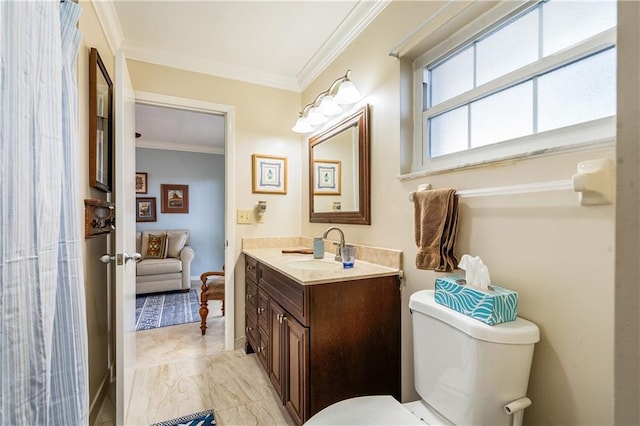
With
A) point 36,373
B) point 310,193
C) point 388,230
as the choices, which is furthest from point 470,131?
point 36,373

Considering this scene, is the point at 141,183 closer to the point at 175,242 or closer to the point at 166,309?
the point at 175,242

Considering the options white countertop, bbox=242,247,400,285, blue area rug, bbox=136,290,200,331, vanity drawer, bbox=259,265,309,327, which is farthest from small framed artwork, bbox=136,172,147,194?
vanity drawer, bbox=259,265,309,327

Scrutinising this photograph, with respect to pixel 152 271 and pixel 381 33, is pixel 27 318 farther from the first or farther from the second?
pixel 152 271

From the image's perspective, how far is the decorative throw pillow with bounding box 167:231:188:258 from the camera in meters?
4.36

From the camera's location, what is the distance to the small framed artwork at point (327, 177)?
2088 millimetres

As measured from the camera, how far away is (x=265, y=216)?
252cm

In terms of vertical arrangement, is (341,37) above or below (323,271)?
above

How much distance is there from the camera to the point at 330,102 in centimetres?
194

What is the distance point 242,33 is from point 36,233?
1826mm

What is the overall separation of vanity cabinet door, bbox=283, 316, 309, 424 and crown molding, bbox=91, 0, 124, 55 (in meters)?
1.97

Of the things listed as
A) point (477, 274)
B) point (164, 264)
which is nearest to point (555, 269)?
point (477, 274)

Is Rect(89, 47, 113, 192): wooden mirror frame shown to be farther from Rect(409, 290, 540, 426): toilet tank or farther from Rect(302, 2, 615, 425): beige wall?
Rect(409, 290, 540, 426): toilet tank

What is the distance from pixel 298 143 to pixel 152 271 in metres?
2.86

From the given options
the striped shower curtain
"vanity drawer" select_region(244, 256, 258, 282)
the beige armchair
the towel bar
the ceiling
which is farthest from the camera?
the beige armchair
